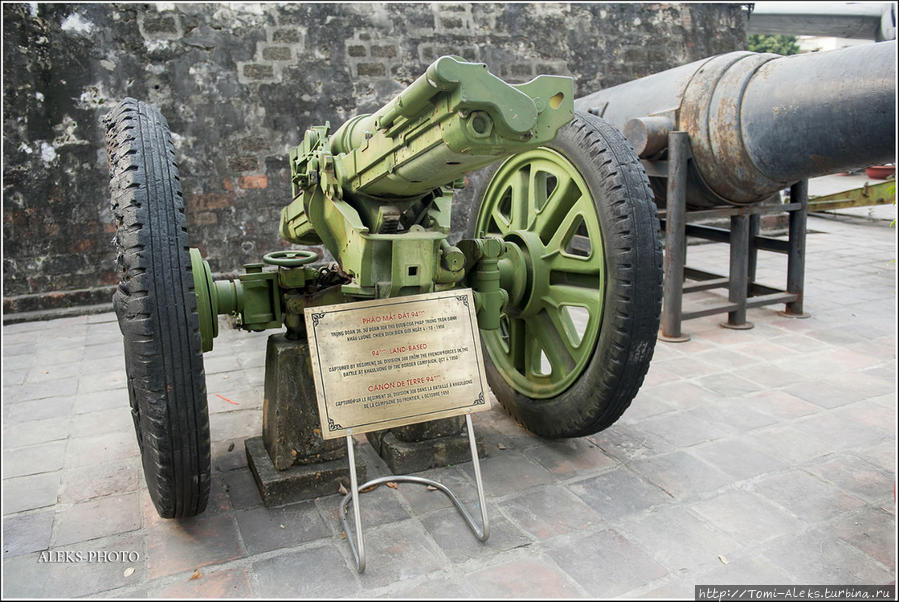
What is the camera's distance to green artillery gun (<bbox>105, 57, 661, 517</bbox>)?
2002 mm

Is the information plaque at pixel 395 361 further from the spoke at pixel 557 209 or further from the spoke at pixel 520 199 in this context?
the spoke at pixel 520 199

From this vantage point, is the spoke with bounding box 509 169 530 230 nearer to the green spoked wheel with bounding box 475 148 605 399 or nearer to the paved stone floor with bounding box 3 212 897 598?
the green spoked wheel with bounding box 475 148 605 399

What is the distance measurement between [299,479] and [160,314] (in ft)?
3.08

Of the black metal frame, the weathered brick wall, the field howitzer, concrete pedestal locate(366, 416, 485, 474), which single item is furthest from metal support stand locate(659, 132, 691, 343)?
the weathered brick wall

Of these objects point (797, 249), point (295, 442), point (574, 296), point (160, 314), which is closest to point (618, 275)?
point (574, 296)

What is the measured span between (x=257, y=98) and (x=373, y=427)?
4.80 metres

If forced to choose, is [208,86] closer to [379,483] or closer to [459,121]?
[379,483]

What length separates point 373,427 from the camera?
7.70ft

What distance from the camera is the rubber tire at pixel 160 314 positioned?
6.63 feet

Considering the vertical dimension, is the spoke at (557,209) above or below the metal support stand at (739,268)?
above

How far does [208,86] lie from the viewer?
6.14 m

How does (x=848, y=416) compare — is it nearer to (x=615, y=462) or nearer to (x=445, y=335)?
(x=615, y=462)

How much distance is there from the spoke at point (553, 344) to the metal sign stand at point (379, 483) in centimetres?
68

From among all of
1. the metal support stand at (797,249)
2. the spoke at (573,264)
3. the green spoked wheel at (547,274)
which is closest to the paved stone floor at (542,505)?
the green spoked wheel at (547,274)
